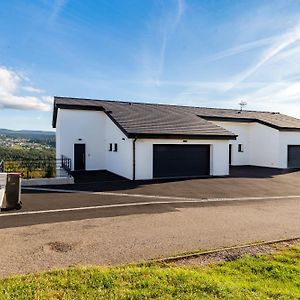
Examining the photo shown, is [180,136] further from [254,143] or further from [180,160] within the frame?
[254,143]

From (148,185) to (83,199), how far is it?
15.6 ft

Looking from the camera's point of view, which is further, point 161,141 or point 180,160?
point 180,160

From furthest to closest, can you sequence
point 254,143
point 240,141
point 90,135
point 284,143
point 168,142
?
point 240,141 → point 254,143 → point 284,143 → point 90,135 → point 168,142

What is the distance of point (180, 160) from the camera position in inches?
790

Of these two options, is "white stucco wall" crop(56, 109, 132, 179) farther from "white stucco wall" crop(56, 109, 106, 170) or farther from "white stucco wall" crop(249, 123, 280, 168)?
"white stucco wall" crop(249, 123, 280, 168)

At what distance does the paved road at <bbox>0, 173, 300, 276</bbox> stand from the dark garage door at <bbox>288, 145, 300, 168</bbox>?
13.4 metres

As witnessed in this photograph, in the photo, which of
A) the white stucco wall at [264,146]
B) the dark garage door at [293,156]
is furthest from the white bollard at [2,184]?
the dark garage door at [293,156]

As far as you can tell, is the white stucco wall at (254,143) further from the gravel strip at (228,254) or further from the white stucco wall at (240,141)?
the gravel strip at (228,254)

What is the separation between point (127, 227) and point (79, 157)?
49.7 feet

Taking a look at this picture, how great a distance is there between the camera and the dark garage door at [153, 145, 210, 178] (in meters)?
19.3

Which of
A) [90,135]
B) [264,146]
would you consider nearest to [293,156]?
[264,146]

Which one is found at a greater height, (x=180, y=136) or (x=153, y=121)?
(x=153, y=121)

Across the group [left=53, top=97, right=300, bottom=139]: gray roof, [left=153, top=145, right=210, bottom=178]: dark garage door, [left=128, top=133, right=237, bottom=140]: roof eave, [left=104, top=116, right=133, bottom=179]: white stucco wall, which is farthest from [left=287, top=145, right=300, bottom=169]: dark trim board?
[left=104, top=116, right=133, bottom=179]: white stucco wall

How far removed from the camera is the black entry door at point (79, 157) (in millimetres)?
22594
